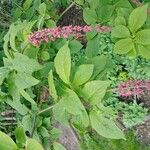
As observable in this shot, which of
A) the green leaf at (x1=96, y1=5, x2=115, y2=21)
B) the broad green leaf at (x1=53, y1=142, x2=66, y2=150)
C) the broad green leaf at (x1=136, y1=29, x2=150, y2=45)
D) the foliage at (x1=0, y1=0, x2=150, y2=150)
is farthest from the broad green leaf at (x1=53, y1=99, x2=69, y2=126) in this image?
the green leaf at (x1=96, y1=5, x2=115, y2=21)

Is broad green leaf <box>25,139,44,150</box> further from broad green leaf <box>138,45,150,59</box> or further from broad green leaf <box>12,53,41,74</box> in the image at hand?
broad green leaf <box>138,45,150,59</box>

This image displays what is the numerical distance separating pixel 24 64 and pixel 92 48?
0.92 feet

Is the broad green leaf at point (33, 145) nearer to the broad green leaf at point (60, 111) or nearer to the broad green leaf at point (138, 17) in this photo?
the broad green leaf at point (60, 111)

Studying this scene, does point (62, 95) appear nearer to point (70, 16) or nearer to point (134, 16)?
point (134, 16)

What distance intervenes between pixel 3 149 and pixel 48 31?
415 millimetres

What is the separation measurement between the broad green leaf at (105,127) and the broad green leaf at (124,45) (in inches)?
10.7

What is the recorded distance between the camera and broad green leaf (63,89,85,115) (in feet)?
2.82

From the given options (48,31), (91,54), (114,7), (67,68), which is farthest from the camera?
(114,7)

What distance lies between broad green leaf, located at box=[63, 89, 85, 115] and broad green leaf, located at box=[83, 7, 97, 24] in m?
0.41

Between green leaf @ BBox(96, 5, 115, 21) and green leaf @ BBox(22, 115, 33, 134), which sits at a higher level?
green leaf @ BBox(96, 5, 115, 21)

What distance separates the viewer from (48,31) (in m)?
0.99

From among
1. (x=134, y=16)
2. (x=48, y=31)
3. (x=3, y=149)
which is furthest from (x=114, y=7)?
(x=3, y=149)

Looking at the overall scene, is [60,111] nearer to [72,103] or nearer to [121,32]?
[72,103]

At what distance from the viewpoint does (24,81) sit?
973 mm
